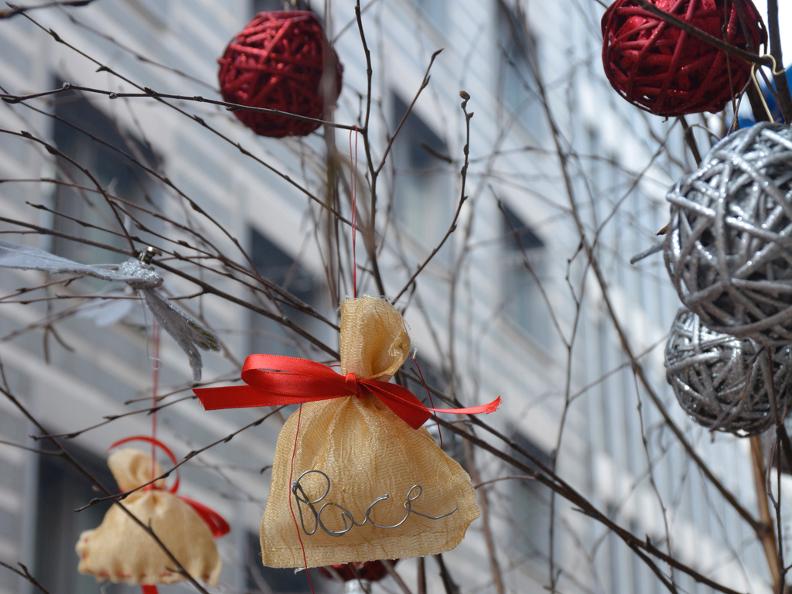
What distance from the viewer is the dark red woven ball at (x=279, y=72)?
2.49m

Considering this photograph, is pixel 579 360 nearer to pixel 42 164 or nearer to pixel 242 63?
pixel 42 164

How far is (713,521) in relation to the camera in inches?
513

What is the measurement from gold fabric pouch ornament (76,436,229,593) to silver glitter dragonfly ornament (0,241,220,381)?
0.67 metres

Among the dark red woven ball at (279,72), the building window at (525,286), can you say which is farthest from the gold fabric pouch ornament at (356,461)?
the building window at (525,286)

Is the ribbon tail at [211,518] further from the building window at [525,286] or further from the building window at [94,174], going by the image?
the building window at [525,286]

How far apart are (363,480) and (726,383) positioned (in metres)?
0.66

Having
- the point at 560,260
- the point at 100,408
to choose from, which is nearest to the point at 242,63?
the point at 100,408

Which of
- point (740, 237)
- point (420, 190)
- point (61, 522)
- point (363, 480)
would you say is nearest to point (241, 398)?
point (363, 480)

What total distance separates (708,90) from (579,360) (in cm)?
983

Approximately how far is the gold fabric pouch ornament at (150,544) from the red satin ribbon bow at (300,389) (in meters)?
0.80

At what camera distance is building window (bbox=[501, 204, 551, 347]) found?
34.8ft

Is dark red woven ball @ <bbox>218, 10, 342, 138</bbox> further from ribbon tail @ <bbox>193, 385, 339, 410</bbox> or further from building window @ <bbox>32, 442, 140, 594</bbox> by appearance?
building window @ <bbox>32, 442, 140, 594</bbox>

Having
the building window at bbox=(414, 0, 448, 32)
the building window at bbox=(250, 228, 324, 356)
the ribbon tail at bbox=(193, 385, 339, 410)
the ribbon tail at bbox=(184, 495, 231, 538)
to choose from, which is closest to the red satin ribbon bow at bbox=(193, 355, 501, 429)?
the ribbon tail at bbox=(193, 385, 339, 410)

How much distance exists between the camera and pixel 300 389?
75.2 inches
